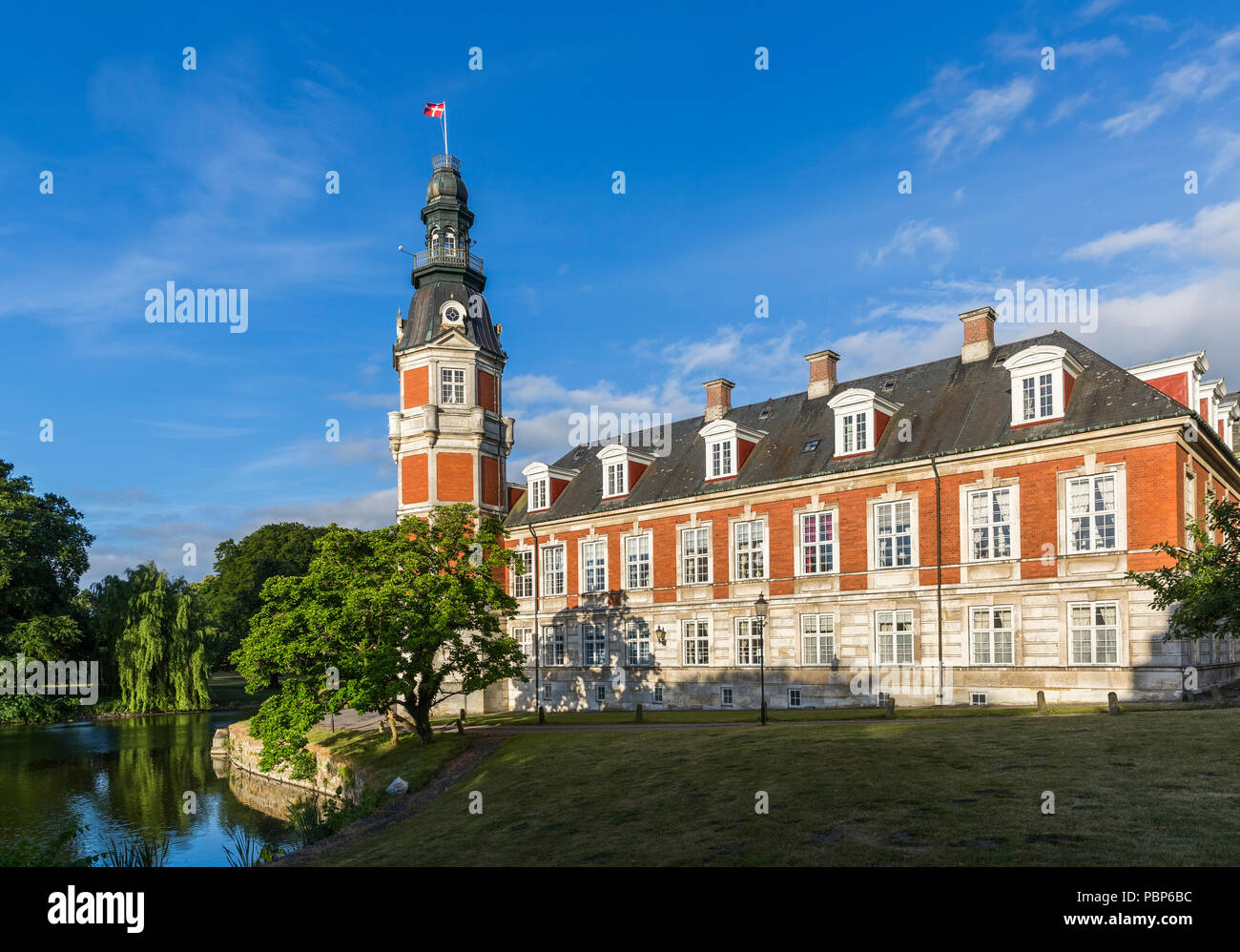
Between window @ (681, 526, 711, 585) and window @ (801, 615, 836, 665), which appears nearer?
window @ (801, 615, 836, 665)

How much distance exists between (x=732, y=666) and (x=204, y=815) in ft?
68.5

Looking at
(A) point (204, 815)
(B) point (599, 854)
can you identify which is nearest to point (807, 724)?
(B) point (599, 854)

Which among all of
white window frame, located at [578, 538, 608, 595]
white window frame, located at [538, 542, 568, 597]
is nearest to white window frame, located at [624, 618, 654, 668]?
white window frame, located at [578, 538, 608, 595]

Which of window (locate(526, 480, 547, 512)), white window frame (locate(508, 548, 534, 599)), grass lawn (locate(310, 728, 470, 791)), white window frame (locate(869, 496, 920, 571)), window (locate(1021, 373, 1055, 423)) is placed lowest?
grass lawn (locate(310, 728, 470, 791))

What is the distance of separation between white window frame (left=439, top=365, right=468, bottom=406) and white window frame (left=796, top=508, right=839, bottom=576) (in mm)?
20490

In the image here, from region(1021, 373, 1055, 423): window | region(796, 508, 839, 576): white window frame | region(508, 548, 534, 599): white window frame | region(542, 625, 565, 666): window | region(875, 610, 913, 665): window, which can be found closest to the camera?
region(1021, 373, 1055, 423): window

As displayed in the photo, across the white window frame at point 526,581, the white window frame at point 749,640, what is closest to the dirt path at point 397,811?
the white window frame at point 749,640

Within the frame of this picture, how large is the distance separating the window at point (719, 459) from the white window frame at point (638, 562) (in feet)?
14.1

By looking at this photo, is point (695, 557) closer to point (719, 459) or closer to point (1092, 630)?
point (719, 459)

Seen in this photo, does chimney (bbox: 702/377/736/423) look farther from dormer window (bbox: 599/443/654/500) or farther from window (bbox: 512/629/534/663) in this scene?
window (bbox: 512/629/534/663)

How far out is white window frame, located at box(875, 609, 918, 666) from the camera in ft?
106

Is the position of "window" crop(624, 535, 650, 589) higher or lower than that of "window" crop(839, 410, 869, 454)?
lower

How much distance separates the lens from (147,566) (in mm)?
57625

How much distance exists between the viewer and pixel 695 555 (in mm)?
39750
